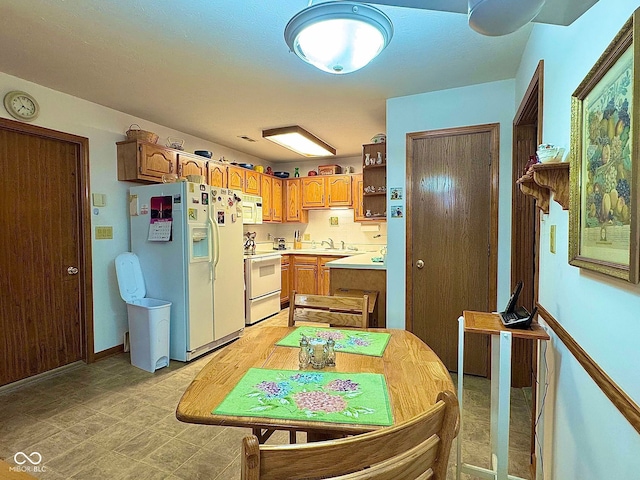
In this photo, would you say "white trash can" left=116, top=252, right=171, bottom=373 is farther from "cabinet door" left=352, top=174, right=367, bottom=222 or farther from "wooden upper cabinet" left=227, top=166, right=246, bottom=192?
"cabinet door" left=352, top=174, right=367, bottom=222

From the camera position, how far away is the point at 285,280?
5117 mm

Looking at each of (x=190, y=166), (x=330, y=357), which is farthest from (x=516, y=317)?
(x=190, y=166)

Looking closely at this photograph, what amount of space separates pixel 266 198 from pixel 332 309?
3.50m

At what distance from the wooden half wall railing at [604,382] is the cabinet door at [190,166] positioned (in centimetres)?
363

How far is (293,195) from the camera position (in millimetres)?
5516

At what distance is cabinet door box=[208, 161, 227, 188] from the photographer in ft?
13.4

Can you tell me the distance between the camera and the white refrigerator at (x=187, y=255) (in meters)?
3.10

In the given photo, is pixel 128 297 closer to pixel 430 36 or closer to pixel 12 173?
pixel 12 173

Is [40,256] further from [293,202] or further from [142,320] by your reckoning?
[293,202]

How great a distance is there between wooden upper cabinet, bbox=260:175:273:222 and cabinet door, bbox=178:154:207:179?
117cm

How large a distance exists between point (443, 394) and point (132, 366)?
3209mm

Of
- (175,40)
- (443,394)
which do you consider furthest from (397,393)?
(175,40)

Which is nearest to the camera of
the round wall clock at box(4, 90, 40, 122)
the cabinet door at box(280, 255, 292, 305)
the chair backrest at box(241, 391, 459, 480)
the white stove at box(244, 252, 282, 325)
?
the chair backrest at box(241, 391, 459, 480)

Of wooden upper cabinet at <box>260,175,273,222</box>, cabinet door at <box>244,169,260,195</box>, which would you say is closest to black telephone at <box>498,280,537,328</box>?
cabinet door at <box>244,169,260,195</box>
